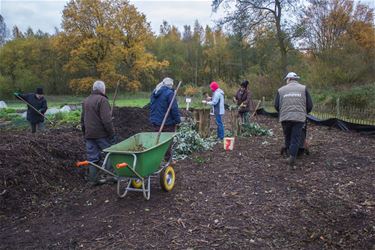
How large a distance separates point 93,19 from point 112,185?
3334 cm

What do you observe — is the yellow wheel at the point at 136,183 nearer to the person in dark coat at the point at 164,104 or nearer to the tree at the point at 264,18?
the person in dark coat at the point at 164,104

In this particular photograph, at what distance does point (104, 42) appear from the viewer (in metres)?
35.3

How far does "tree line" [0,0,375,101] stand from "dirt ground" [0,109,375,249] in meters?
17.0

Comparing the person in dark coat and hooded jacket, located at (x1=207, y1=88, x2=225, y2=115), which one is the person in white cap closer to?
the person in dark coat

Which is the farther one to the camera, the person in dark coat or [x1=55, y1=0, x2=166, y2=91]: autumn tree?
[x1=55, y1=0, x2=166, y2=91]: autumn tree

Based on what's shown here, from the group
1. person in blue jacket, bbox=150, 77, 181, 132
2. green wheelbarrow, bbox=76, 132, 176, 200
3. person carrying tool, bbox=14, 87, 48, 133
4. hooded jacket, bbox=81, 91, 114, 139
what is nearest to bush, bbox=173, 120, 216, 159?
person in blue jacket, bbox=150, 77, 181, 132

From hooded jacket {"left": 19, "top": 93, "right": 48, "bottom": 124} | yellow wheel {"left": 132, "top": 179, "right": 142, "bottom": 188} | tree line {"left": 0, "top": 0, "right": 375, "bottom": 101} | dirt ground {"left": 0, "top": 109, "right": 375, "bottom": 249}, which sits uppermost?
tree line {"left": 0, "top": 0, "right": 375, "bottom": 101}

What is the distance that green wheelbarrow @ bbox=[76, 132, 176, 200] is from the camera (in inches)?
175

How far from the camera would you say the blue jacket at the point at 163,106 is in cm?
606

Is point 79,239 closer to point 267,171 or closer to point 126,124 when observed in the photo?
point 267,171

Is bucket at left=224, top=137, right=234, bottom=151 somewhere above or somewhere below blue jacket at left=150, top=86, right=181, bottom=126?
below

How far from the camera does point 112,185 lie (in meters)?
5.70

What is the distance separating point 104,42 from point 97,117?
31583 mm

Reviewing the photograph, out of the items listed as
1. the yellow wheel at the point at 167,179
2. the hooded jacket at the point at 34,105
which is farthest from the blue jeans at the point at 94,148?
the hooded jacket at the point at 34,105
